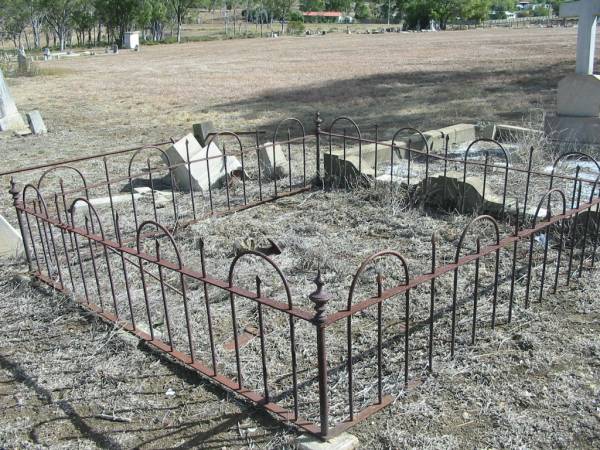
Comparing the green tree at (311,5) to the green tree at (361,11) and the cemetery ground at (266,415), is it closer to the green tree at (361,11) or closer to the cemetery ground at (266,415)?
the green tree at (361,11)

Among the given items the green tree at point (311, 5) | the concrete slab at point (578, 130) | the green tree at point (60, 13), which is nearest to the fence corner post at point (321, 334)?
the concrete slab at point (578, 130)

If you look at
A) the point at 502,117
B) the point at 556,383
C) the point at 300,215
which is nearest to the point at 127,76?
the point at 502,117

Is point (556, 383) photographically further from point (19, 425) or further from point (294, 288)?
point (19, 425)

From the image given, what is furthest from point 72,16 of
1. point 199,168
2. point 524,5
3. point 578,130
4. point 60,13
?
point 524,5

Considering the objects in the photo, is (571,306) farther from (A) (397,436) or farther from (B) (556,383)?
→ (A) (397,436)

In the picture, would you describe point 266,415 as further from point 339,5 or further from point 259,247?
point 339,5

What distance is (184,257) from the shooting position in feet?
18.3

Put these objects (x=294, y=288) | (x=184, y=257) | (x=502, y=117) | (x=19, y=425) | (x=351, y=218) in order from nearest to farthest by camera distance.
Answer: (x=19, y=425), (x=294, y=288), (x=184, y=257), (x=351, y=218), (x=502, y=117)

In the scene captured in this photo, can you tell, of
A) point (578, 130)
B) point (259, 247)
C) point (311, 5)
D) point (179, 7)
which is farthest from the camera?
point (311, 5)

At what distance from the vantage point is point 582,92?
344 inches

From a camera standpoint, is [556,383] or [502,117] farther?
[502,117]

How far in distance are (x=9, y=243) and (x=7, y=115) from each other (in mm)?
Answer: 9270

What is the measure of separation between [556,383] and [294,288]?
2.04 m

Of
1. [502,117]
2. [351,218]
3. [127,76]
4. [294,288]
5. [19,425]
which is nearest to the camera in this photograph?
[19,425]
